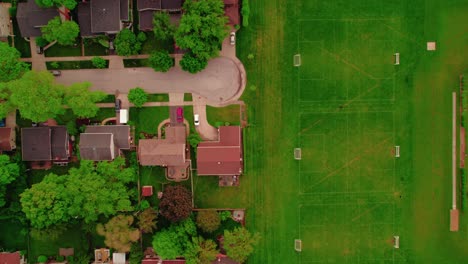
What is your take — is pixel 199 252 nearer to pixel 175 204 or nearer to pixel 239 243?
pixel 239 243

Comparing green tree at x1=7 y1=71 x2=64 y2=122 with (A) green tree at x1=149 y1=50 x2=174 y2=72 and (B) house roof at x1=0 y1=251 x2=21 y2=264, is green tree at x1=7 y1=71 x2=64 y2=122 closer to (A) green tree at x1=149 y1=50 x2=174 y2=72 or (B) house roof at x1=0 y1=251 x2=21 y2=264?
(A) green tree at x1=149 y1=50 x2=174 y2=72

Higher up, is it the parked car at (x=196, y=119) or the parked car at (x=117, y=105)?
the parked car at (x=117, y=105)

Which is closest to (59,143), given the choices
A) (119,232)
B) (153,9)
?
(119,232)

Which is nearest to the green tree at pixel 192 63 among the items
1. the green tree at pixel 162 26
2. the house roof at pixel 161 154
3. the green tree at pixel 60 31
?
the green tree at pixel 162 26

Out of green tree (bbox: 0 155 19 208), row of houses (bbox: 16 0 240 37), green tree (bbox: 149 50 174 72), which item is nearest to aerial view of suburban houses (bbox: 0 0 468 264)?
row of houses (bbox: 16 0 240 37)

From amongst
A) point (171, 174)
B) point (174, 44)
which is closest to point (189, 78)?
point (174, 44)

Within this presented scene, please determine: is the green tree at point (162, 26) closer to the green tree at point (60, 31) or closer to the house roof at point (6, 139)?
the green tree at point (60, 31)
